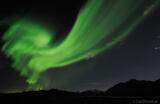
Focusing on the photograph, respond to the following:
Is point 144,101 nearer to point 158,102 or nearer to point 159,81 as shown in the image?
point 158,102

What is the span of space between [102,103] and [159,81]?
189845 millimetres

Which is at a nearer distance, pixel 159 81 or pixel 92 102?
pixel 92 102

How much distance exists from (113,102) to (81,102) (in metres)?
4.49

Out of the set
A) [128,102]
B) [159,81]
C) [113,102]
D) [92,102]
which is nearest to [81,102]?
[92,102]

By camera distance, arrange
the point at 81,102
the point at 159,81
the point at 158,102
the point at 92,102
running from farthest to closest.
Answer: the point at 159,81, the point at 81,102, the point at 92,102, the point at 158,102

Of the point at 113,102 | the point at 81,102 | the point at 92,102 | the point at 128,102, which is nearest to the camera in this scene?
the point at 128,102

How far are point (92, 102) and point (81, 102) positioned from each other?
2064 mm

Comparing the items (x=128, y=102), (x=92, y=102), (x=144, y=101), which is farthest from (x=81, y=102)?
→ (x=144, y=101)

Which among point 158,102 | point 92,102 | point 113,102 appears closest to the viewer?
point 158,102

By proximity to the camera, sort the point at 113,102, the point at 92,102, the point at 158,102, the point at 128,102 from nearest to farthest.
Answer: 1. the point at 158,102
2. the point at 128,102
3. the point at 113,102
4. the point at 92,102

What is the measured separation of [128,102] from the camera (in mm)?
10773

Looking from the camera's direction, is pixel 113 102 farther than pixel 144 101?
Yes

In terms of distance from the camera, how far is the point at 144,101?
998cm

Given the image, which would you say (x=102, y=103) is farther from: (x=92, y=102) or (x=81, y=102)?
(x=81, y=102)
